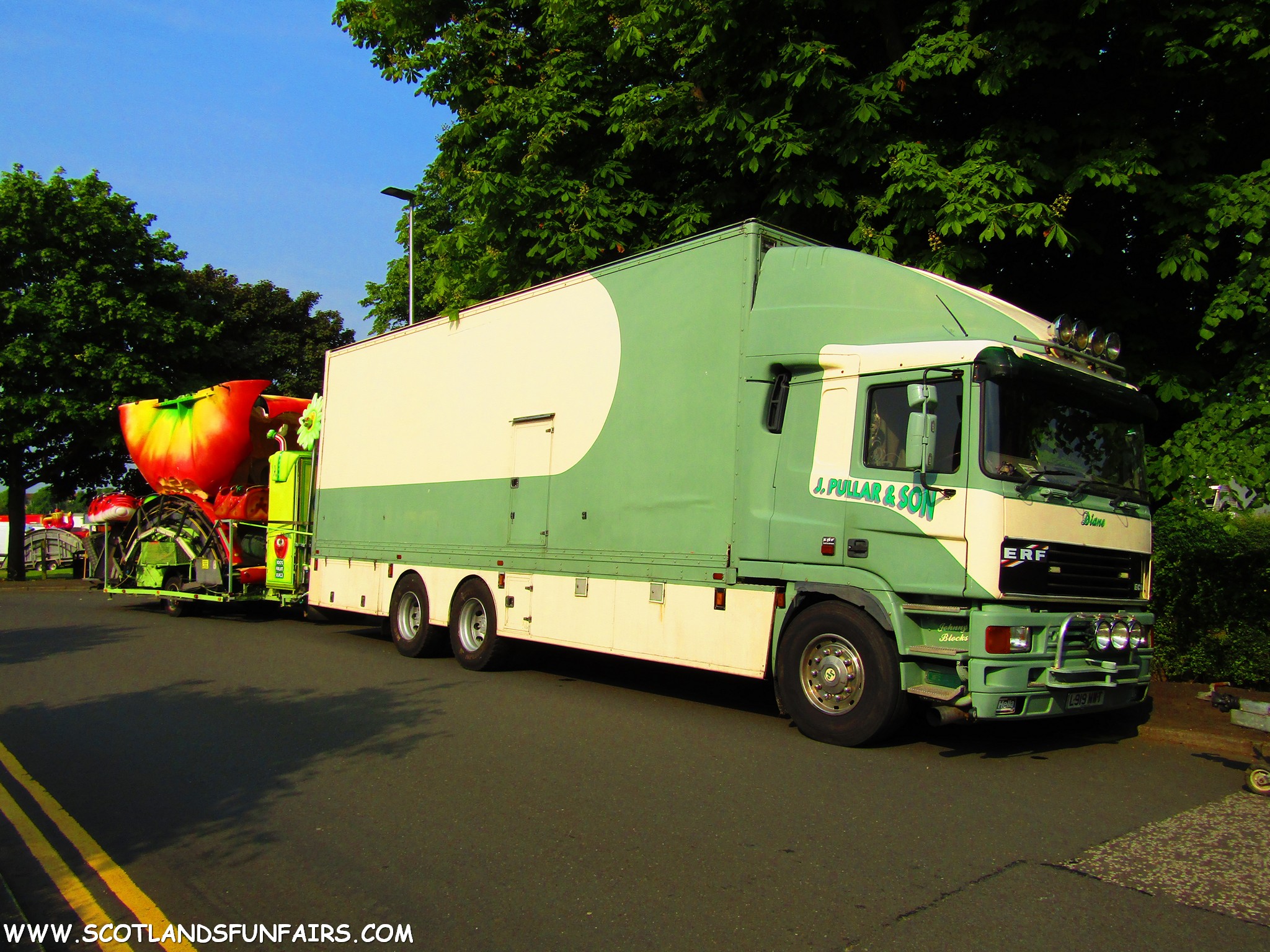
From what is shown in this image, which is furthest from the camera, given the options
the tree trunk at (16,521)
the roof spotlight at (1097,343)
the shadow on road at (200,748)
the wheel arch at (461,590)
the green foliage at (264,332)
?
the green foliage at (264,332)

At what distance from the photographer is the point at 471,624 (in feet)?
35.8

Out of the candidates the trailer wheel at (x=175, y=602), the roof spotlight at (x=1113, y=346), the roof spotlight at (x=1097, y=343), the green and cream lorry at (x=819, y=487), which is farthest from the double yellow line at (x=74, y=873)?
the trailer wheel at (x=175, y=602)

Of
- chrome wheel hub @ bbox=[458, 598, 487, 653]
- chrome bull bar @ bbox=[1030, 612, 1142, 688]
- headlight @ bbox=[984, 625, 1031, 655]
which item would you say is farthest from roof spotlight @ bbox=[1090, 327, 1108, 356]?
chrome wheel hub @ bbox=[458, 598, 487, 653]

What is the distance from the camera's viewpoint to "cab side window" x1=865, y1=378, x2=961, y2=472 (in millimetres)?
6734

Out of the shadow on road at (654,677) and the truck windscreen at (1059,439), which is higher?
the truck windscreen at (1059,439)

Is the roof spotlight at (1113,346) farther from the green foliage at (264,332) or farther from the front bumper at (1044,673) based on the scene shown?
the green foliage at (264,332)

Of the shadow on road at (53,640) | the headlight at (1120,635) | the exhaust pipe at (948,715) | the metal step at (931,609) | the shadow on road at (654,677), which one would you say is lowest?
the shadow on road at (53,640)

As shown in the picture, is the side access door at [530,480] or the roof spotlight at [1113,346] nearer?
the roof spotlight at [1113,346]

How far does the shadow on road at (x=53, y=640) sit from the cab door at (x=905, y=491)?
→ 31.6ft

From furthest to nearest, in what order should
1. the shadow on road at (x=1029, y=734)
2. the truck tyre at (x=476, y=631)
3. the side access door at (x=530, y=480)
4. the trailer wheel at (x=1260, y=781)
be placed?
the truck tyre at (x=476, y=631)
the side access door at (x=530, y=480)
the shadow on road at (x=1029, y=734)
the trailer wheel at (x=1260, y=781)

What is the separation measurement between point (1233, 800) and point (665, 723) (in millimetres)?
3957

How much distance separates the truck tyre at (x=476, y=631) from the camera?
10.4 meters

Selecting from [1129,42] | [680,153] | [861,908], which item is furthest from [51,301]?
[861,908]

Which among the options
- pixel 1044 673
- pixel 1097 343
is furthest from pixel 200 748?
pixel 1097 343
